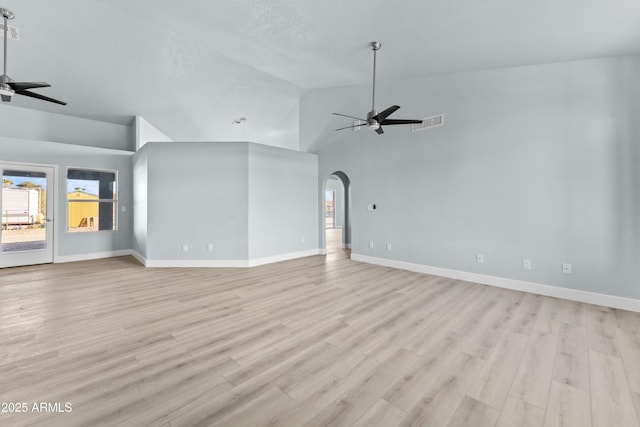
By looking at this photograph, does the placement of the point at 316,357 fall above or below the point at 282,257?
below

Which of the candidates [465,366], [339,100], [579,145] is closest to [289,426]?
[465,366]

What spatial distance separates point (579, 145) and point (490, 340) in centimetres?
301

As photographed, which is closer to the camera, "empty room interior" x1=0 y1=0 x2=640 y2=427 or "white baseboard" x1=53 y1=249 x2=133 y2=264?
"empty room interior" x1=0 y1=0 x2=640 y2=427

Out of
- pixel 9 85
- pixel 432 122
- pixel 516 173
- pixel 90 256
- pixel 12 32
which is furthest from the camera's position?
pixel 90 256

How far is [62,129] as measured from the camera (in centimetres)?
610

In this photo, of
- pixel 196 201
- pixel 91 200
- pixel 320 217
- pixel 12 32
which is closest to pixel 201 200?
pixel 196 201

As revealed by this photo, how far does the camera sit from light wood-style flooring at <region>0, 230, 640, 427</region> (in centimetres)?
160

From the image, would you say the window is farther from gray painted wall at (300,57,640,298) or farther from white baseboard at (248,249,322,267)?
gray painted wall at (300,57,640,298)

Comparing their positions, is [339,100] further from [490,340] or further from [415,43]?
[490,340]

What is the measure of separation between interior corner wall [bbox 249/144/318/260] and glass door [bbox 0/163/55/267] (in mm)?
4595

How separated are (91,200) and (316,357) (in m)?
7.10

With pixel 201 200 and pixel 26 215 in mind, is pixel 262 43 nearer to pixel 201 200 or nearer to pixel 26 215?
pixel 201 200

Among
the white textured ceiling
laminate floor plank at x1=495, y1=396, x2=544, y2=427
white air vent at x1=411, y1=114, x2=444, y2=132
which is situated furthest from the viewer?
white air vent at x1=411, y1=114, x2=444, y2=132

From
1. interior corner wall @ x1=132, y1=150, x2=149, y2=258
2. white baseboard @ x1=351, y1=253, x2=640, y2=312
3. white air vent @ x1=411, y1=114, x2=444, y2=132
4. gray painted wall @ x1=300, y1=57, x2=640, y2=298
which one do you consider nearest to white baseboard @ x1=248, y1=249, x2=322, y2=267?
gray painted wall @ x1=300, y1=57, x2=640, y2=298
